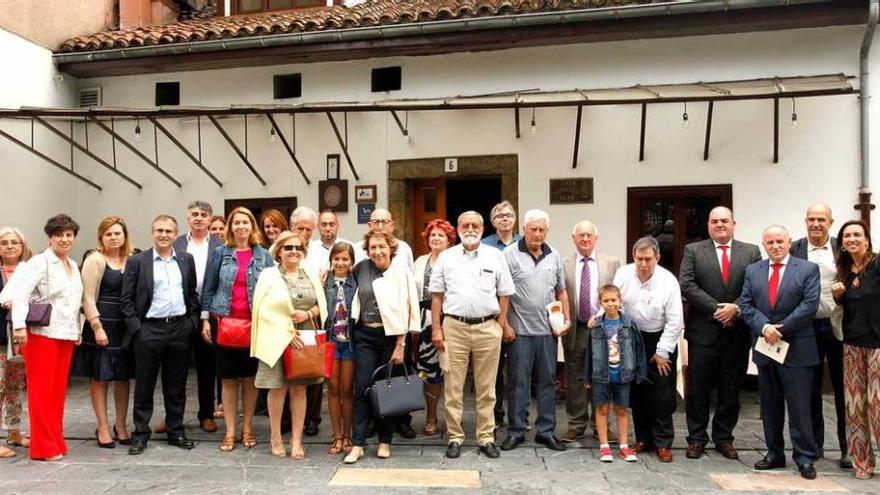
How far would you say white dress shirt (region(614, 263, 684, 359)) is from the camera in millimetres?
5141

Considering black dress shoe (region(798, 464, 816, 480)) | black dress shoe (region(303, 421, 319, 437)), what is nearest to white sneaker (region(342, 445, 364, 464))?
black dress shoe (region(303, 421, 319, 437))

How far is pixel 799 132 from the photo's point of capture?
754 centimetres

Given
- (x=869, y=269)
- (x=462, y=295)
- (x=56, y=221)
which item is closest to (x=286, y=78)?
(x=56, y=221)

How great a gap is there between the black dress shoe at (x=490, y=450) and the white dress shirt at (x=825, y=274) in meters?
2.68

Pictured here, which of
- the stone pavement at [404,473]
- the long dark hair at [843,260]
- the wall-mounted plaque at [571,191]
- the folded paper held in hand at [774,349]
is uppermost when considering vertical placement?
the wall-mounted plaque at [571,191]

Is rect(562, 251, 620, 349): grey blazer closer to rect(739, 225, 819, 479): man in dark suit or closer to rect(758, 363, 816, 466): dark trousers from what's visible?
rect(739, 225, 819, 479): man in dark suit

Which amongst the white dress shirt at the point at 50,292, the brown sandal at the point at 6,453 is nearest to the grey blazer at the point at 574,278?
the white dress shirt at the point at 50,292

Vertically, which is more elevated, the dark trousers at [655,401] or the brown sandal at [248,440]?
the dark trousers at [655,401]

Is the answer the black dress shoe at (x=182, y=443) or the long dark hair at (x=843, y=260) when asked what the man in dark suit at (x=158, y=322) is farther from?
the long dark hair at (x=843, y=260)

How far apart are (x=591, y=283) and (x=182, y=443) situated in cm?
367

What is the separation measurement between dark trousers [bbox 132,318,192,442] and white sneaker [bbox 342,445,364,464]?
5.05ft

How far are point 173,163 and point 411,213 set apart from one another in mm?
3559

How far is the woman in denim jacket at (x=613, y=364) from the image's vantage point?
5.12 metres

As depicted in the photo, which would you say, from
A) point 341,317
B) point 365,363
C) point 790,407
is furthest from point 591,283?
point 341,317
